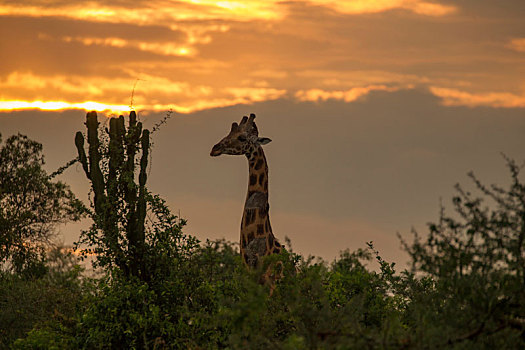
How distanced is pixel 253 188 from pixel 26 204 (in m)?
15.3

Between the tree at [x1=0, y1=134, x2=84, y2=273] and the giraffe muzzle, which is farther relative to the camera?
the tree at [x1=0, y1=134, x2=84, y2=273]

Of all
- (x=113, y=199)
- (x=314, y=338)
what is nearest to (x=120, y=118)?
(x=113, y=199)

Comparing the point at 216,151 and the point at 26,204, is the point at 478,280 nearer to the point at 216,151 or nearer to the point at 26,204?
the point at 216,151

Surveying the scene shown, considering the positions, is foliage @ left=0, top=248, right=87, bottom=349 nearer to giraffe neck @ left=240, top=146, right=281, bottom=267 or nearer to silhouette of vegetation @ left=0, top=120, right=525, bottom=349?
silhouette of vegetation @ left=0, top=120, right=525, bottom=349

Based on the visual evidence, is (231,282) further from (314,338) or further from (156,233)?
(314,338)

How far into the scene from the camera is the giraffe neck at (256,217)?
19438mm

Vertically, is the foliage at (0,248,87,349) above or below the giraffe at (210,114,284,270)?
below

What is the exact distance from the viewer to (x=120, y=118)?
1928cm

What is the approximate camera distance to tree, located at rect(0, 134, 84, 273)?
3158 cm

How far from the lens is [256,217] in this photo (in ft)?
65.3

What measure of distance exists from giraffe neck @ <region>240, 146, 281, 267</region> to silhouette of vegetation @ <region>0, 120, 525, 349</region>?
1.00m

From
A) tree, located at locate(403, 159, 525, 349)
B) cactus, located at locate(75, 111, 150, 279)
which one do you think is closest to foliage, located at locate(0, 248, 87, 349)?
cactus, located at locate(75, 111, 150, 279)

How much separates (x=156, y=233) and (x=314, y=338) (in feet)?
31.5

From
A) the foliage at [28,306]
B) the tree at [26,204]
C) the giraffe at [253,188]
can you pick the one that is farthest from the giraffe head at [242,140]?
the tree at [26,204]
